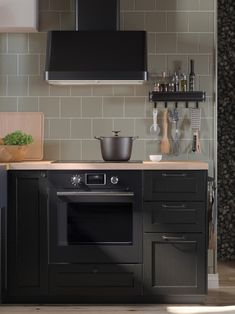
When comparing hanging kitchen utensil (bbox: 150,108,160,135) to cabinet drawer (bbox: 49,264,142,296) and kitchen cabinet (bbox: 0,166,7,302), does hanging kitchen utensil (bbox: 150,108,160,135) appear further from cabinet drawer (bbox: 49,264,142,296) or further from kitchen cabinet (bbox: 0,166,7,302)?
kitchen cabinet (bbox: 0,166,7,302)

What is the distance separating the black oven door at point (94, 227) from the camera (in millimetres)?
4402

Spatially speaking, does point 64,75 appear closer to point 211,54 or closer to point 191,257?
point 211,54

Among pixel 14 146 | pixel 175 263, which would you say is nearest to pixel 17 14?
pixel 14 146

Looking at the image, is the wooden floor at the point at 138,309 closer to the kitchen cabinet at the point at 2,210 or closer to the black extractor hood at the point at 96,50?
the kitchen cabinet at the point at 2,210

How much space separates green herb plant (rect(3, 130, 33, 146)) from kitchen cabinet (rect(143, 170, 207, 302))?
905mm

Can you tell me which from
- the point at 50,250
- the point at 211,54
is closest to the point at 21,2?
the point at 211,54

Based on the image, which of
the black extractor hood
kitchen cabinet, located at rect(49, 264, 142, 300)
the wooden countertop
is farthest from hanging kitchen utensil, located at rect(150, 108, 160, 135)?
kitchen cabinet, located at rect(49, 264, 142, 300)

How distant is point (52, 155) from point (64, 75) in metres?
0.69

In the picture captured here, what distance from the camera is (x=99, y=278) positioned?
4.41 m

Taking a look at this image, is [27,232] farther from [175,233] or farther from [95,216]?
[175,233]

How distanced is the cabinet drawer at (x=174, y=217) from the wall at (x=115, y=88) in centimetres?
69

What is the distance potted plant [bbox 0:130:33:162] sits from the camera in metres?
4.59

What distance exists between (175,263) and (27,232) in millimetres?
996

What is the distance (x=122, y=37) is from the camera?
4719mm
